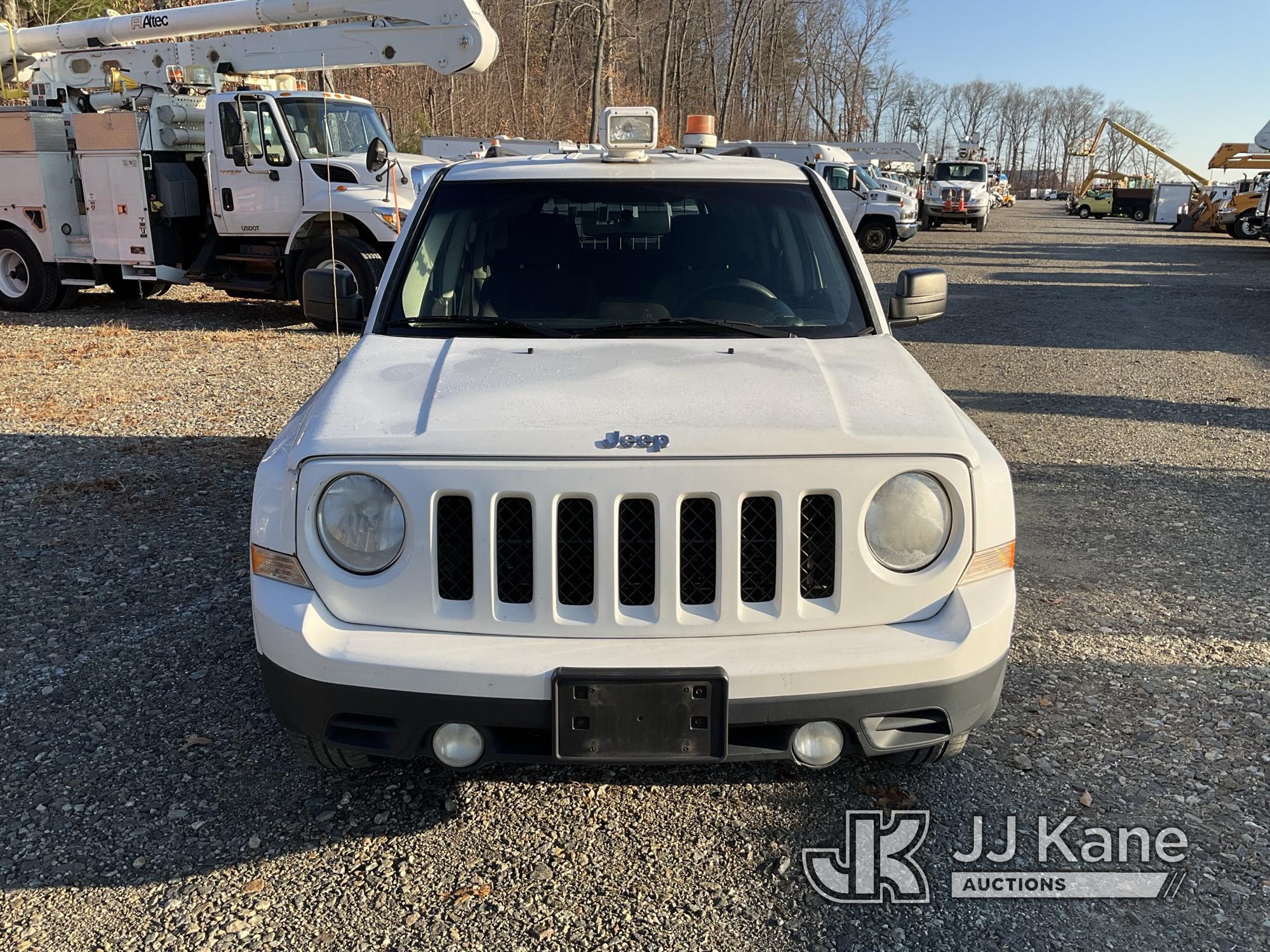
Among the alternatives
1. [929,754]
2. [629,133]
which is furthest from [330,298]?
[929,754]

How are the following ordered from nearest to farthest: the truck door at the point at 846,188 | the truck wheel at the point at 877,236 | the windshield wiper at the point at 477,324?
the windshield wiper at the point at 477,324 < the truck door at the point at 846,188 < the truck wheel at the point at 877,236

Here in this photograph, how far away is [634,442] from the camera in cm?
254

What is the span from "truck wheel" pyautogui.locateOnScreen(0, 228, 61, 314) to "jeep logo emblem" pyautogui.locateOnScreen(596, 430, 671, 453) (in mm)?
12926

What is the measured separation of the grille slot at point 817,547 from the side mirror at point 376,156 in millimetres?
10141

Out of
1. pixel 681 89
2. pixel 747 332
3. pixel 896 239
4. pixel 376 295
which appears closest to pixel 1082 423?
A: pixel 747 332

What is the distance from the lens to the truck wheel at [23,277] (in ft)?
42.6

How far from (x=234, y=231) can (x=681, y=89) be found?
52.8 m

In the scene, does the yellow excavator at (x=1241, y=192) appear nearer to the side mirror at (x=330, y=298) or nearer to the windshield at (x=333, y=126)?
the windshield at (x=333, y=126)

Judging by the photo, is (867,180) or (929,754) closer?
(929,754)

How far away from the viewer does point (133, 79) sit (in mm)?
13922

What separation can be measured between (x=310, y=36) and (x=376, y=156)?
281 centimetres

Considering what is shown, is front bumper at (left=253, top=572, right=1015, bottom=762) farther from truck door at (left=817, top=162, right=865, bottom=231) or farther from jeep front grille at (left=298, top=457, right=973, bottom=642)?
truck door at (left=817, top=162, right=865, bottom=231)

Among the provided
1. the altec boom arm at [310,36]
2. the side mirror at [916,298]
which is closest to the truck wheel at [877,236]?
the altec boom arm at [310,36]

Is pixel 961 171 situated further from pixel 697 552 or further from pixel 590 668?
pixel 590 668
